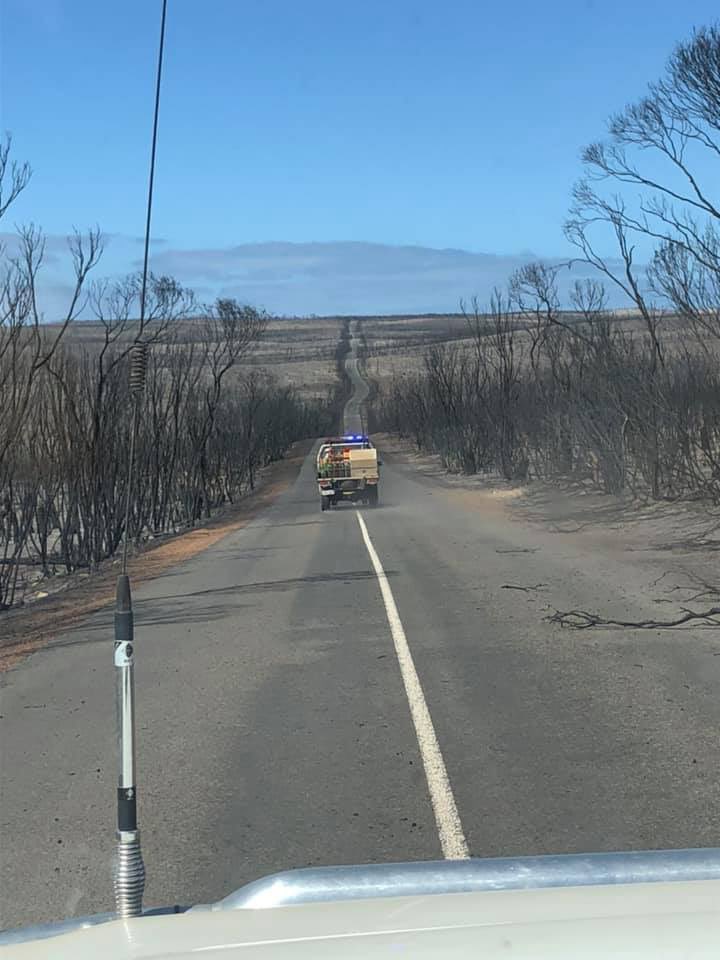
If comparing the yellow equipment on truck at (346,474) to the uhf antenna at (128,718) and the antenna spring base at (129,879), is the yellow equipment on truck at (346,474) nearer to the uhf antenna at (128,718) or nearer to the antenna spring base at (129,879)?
the uhf antenna at (128,718)

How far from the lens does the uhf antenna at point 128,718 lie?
312 centimetres

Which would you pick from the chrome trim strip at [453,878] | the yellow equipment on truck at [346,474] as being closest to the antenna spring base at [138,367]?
the chrome trim strip at [453,878]

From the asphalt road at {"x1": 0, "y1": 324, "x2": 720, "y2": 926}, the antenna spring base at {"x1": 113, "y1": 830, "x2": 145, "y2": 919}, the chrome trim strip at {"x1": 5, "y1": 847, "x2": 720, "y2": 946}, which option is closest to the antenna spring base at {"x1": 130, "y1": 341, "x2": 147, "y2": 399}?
the antenna spring base at {"x1": 113, "y1": 830, "x2": 145, "y2": 919}

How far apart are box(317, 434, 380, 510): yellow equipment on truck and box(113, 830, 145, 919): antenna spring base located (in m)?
28.0

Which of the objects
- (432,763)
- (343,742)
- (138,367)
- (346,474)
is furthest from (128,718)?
(346,474)

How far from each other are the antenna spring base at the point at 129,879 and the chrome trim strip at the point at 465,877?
0.47 m

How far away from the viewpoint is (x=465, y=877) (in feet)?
8.96

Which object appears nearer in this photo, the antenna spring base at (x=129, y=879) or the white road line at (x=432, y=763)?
the antenna spring base at (x=129, y=879)

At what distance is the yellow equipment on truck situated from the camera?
1231 inches

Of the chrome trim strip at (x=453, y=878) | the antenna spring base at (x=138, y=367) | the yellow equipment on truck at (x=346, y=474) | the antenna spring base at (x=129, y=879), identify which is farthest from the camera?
the yellow equipment on truck at (x=346, y=474)

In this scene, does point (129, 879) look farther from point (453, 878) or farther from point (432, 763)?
point (432, 763)

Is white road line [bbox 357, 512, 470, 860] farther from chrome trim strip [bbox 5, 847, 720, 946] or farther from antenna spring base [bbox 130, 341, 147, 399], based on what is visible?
antenna spring base [bbox 130, 341, 147, 399]

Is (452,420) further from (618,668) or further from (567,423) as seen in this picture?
(618,668)

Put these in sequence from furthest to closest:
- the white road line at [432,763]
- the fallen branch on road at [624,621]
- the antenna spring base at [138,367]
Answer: the fallen branch on road at [624,621] < the white road line at [432,763] < the antenna spring base at [138,367]
